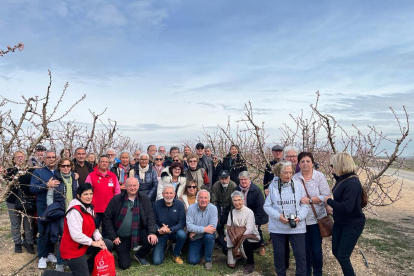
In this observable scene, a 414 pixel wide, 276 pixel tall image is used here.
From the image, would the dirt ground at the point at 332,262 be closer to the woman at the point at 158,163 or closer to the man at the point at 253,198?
the man at the point at 253,198

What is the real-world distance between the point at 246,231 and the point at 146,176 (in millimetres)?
2303

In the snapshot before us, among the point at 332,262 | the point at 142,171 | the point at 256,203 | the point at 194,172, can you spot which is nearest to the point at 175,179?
the point at 194,172

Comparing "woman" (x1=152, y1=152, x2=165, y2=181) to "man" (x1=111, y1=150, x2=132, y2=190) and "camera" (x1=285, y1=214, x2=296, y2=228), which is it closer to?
"man" (x1=111, y1=150, x2=132, y2=190)

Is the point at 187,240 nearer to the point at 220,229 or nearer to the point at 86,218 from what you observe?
the point at 220,229

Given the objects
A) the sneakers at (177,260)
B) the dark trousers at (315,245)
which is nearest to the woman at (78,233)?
the sneakers at (177,260)

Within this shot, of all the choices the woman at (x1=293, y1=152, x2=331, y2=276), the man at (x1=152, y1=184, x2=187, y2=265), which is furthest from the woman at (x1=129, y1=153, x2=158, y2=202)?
the woman at (x1=293, y1=152, x2=331, y2=276)

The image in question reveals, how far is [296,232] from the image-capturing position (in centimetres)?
417

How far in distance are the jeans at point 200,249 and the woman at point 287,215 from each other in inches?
52.1

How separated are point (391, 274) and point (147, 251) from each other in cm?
422

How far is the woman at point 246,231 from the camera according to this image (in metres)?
5.11

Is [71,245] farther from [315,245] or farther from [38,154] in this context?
[315,245]

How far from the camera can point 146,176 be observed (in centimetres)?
618

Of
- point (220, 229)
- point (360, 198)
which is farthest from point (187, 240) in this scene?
point (360, 198)

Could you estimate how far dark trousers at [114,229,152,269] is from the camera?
515 cm
